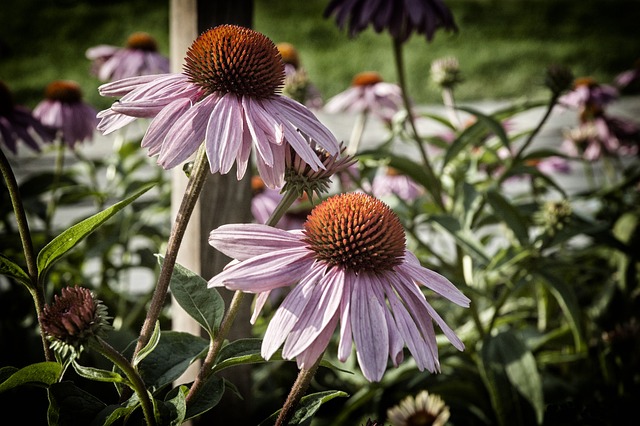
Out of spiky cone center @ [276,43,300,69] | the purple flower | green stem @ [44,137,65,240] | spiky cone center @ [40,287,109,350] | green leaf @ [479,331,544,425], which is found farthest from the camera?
spiky cone center @ [276,43,300,69]

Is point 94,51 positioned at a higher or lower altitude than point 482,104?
higher

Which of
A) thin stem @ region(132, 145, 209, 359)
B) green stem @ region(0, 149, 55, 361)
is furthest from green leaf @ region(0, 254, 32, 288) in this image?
thin stem @ region(132, 145, 209, 359)

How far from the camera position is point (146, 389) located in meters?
0.64

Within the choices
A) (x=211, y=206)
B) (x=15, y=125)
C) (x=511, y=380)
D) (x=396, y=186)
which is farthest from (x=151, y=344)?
(x=396, y=186)

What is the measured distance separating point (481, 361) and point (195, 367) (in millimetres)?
492

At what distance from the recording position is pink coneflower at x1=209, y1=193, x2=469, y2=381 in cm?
57

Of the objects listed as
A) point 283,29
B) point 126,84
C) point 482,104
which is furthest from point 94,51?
point 283,29

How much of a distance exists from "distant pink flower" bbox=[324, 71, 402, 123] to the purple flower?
533 millimetres

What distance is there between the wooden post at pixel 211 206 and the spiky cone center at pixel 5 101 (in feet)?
1.96

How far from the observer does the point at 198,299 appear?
0.69 m

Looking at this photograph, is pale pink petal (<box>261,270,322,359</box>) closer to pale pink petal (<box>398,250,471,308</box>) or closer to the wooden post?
pale pink petal (<box>398,250,471,308</box>)

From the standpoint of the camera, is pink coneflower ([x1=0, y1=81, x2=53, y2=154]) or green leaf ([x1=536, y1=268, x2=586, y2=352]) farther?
pink coneflower ([x1=0, y1=81, x2=53, y2=154])

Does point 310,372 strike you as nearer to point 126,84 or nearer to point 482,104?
point 126,84

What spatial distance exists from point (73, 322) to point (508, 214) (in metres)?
0.89
